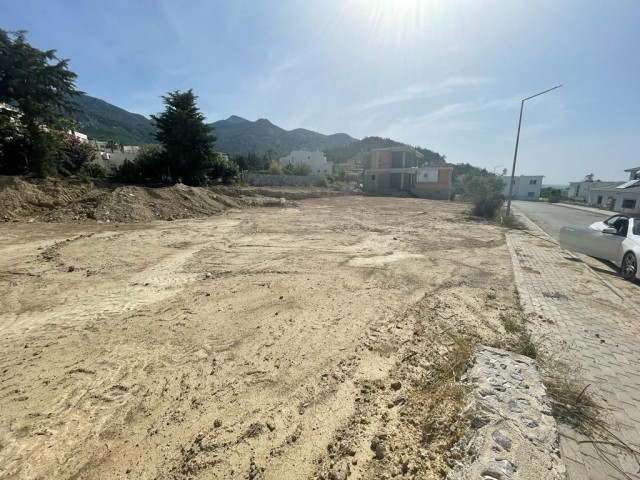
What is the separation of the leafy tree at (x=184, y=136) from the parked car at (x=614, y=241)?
23.1m

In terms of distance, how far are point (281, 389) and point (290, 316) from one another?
1.81 metres

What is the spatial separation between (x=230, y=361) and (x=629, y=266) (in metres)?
10.3

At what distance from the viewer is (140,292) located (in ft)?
19.3

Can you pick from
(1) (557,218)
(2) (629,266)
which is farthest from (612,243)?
(1) (557,218)

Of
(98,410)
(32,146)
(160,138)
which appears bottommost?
(98,410)

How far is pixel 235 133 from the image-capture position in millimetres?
140375

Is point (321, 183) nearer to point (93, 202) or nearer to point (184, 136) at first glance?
point (184, 136)

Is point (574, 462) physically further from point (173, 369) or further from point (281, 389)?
point (173, 369)

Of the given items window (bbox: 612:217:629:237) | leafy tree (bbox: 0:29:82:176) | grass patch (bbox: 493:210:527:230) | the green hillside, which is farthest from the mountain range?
window (bbox: 612:217:629:237)

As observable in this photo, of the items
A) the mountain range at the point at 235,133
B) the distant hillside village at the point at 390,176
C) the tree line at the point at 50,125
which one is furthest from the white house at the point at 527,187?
the mountain range at the point at 235,133

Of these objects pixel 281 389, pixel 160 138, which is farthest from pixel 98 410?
pixel 160 138

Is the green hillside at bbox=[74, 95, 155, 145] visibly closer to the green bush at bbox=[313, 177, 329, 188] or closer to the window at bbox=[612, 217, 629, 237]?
the green bush at bbox=[313, 177, 329, 188]

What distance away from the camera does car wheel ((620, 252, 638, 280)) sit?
7.38m

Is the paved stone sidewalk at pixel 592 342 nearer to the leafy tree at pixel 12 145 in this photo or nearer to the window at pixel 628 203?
the leafy tree at pixel 12 145
